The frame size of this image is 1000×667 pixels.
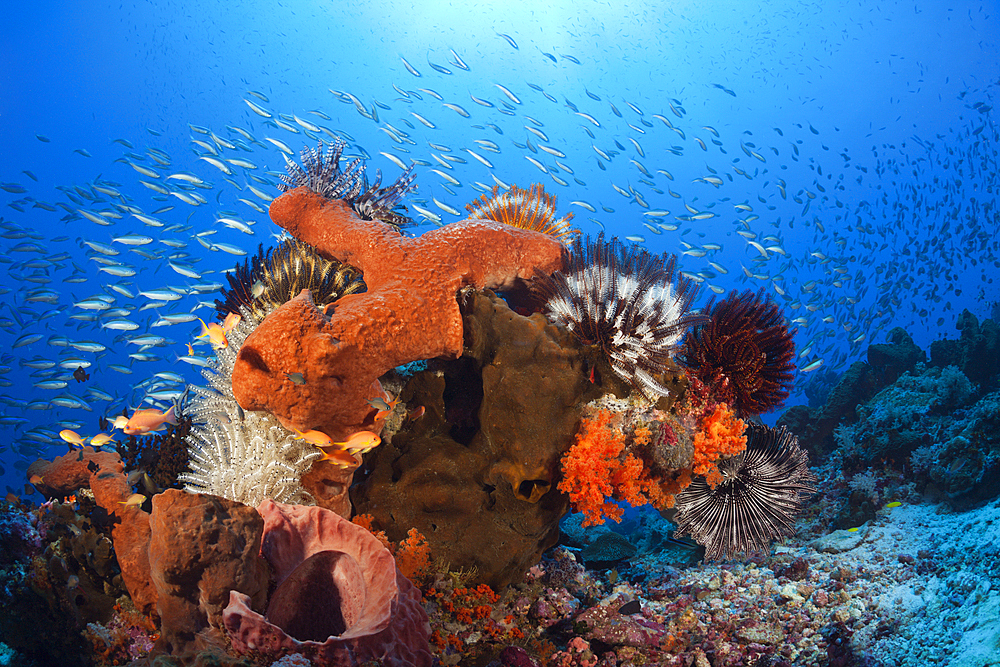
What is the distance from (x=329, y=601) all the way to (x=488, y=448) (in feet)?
6.00

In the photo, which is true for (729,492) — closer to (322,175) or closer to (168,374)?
(322,175)

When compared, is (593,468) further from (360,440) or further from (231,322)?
(231,322)

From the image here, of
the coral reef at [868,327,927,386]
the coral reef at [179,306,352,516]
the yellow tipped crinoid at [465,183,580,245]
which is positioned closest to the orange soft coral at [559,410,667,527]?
the coral reef at [179,306,352,516]

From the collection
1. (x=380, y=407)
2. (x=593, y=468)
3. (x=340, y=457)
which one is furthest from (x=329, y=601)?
(x=593, y=468)

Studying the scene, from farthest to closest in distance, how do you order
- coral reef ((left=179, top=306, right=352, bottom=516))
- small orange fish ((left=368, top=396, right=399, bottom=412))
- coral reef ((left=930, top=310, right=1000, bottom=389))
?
coral reef ((left=930, top=310, right=1000, bottom=389)), coral reef ((left=179, top=306, right=352, bottom=516)), small orange fish ((left=368, top=396, right=399, bottom=412))

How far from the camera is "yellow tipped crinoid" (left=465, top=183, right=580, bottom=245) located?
17.0ft

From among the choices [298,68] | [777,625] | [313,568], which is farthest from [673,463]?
[298,68]

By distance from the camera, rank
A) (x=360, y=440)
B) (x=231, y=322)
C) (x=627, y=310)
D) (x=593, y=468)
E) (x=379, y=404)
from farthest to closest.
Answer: (x=231, y=322), (x=627, y=310), (x=593, y=468), (x=379, y=404), (x=360, y=440)

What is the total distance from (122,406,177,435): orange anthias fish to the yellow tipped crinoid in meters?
3.75

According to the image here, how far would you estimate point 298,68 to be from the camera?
212 feet

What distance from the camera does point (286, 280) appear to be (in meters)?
4.43

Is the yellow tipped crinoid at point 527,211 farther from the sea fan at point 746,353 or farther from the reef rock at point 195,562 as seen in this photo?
the reef rock at point 195,562

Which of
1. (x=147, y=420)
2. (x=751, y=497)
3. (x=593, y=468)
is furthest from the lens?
(x=751, y=497)

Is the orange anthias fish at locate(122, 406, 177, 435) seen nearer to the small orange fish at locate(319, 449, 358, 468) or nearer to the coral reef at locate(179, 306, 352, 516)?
the coral reef at locate(179, 306, 352, 516)
